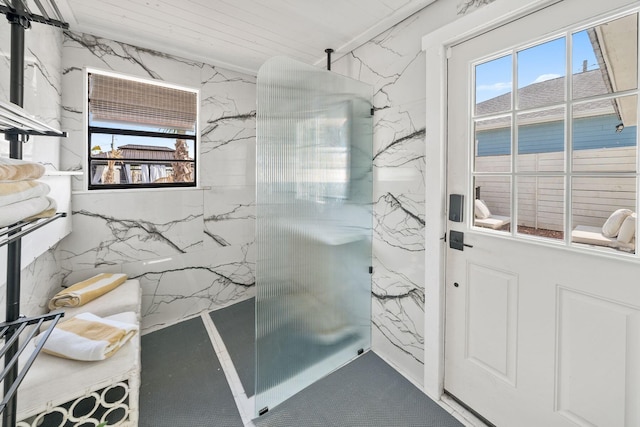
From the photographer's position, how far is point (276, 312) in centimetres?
163

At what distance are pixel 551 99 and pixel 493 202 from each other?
1.66 feet

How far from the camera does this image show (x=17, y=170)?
759 millimetres

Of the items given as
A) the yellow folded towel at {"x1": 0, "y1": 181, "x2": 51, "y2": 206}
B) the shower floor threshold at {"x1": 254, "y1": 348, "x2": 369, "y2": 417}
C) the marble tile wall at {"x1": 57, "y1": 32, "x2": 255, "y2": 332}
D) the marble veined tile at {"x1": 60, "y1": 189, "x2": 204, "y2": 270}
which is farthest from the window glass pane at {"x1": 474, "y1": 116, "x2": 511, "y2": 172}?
the marble veined tile at {"x1": 60, "y1": 189, "x2": 204, "y2": 270}

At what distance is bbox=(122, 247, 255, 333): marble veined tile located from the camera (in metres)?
2.47

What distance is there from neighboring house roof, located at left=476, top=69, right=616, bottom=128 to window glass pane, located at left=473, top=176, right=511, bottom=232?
0.28 m

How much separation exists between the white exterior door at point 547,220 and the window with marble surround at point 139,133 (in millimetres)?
2203

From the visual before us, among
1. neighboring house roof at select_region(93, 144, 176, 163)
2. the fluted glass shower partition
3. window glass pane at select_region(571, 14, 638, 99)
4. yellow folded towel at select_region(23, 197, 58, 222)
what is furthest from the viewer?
neighboring house roof at select_region(93, 144, 176, 163)

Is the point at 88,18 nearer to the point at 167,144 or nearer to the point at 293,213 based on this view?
the point at 167,144

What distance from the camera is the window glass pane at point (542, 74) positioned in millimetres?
1235

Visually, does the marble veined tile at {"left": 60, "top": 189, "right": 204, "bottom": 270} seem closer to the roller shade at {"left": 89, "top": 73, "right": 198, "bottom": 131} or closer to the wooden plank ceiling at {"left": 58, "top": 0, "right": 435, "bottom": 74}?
the roller shade at {"left": 89, "top": 73, "right": 198, "bottom": 131}

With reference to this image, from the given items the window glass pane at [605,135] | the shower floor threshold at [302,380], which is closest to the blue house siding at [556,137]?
the window glass pane at [605,135]

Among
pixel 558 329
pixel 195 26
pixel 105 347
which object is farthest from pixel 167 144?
pixel 558 329

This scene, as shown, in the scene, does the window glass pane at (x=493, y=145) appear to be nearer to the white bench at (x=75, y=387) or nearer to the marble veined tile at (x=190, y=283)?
the white bench at (x=75, y=387)

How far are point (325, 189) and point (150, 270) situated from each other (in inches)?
68.1
